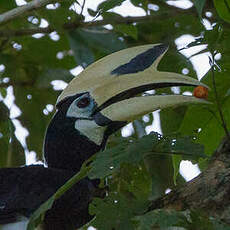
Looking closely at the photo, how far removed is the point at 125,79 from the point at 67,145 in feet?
0.94

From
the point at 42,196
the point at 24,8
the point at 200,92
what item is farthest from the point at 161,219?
the point at 24,8

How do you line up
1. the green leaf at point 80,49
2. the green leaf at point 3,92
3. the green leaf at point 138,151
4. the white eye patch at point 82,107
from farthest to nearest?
1. the green leaf at point 3,92
2. the green leaf at point 80,49
3. the white eye patch at point 82,107
4. the green leaf at point 138,151

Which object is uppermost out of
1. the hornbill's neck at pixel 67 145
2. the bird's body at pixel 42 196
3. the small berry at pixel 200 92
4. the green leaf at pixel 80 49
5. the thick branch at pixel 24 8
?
the green leaf at pixel 80 49

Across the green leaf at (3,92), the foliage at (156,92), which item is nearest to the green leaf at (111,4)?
the foliage at (156,92)

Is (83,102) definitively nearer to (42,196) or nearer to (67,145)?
(67,145)

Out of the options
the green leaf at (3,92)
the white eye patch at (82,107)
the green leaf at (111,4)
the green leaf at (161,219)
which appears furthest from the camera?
the green leaf at (3,92)

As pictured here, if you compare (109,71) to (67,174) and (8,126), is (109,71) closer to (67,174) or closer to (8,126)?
(67,174)

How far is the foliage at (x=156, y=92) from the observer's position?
1.44 metres

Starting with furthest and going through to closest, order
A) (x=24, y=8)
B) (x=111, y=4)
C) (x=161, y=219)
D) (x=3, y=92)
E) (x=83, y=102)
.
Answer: (x=3, y=92)
(x=83, y=102)
(x=24, y=8)
(x=111, y=4)
(x=161, y=219)

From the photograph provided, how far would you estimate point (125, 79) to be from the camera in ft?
6.19

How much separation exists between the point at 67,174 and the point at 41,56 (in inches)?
26.6

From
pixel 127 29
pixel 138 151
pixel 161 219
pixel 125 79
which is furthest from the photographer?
pixel 127 29

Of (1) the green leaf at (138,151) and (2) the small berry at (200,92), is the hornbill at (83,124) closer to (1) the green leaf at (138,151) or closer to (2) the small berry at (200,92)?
(2) the small berry at (200,92)

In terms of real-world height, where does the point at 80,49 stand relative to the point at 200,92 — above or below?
above
